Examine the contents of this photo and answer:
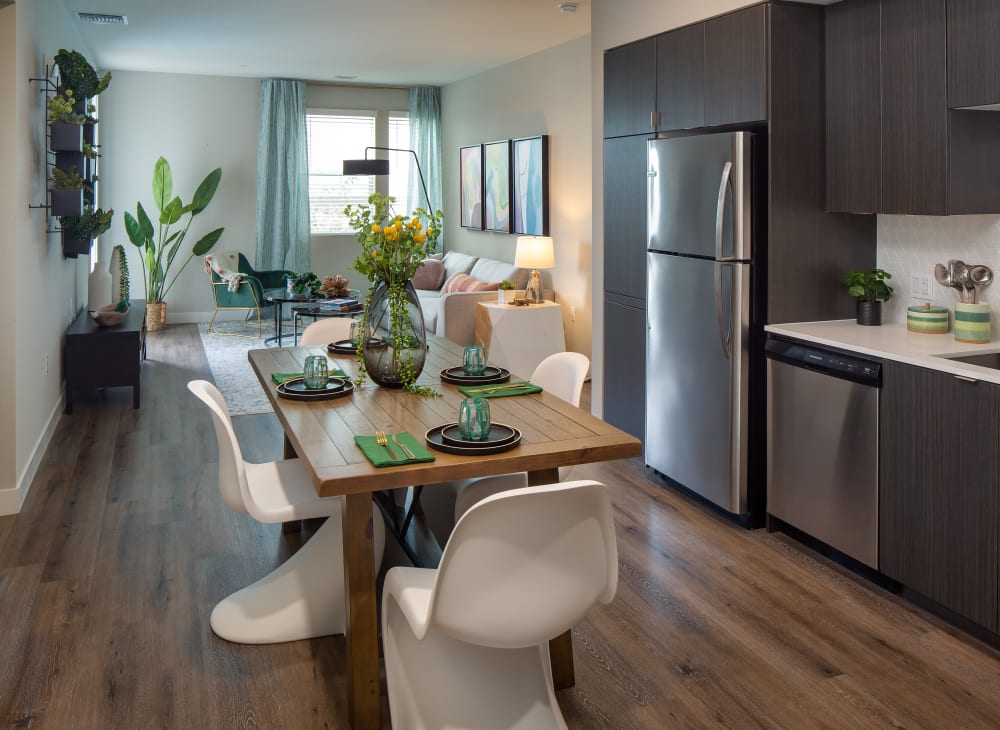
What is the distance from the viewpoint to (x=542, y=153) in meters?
7.45

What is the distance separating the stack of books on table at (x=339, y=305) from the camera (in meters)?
7.71

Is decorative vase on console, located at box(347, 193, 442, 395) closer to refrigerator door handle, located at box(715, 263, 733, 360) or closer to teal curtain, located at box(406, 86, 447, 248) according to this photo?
refrigerator door handle, located at box(715, 263, 733, 360)

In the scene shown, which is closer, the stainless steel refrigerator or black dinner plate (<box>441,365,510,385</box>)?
black dinner plate (<box>441,365,510,385</box>)

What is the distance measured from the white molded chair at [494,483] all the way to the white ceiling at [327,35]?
327 centimetres

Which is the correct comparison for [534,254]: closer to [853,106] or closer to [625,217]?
[625,217]

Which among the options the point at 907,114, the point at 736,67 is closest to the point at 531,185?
the point at 736,67

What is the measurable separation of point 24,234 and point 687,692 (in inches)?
143

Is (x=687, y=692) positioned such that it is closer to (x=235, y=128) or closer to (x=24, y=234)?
(x=24, y=234)

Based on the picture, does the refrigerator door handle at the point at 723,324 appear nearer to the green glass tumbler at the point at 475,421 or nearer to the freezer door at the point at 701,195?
the freezer door at the point at 701,195

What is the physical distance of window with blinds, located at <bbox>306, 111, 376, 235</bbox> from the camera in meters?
10.2

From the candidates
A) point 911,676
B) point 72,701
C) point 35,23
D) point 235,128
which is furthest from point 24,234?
point 235,128

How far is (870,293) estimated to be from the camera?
365 centimetres

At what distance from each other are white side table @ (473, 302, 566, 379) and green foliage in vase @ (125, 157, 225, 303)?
13.0 feet

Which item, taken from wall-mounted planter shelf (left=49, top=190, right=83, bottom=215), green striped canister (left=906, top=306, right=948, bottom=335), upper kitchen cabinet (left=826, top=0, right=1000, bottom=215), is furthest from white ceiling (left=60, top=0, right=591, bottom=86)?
green striped canister (left=906, top=306, right=948, bottom=335)
